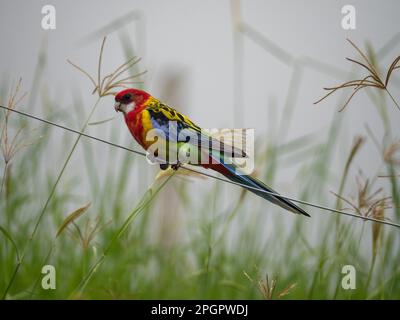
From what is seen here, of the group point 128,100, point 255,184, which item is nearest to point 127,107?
point 128,100

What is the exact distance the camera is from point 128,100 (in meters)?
2.04

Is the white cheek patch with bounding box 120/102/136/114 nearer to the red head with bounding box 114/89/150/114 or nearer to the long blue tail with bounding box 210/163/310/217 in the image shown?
the red head with bounding box 114/89/150/114

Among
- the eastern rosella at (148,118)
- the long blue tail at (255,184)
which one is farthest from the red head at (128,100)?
the long blue tail at (255,184)

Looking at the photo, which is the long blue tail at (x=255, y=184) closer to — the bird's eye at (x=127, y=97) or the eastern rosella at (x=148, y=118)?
the eastern rosella at (x=148, y=118)

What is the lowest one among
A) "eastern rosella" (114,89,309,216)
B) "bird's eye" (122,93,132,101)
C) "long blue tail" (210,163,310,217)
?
"long blue tail" (210,163,310,217)

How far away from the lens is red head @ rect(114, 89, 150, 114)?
2031mm

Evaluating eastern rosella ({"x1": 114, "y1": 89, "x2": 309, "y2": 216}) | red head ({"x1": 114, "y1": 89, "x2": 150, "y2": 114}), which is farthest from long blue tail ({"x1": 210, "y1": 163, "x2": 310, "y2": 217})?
red head ({"x1": 114, "y1": 89, "x2": 150, "y2": 114})

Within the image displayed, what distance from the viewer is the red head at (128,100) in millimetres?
2031

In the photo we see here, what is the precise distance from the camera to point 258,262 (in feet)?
7.75

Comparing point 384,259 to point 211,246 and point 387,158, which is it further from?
point 211,246

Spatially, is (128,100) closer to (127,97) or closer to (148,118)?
(127,97)

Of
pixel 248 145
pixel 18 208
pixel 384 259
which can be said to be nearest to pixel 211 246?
pixel 248 145
